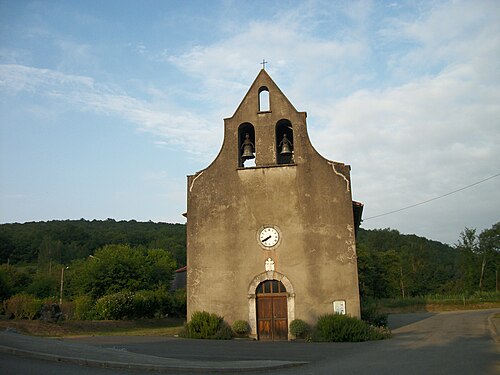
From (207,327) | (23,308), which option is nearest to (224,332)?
(207,327)

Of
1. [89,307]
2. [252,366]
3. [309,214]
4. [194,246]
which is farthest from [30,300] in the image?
[252,366]

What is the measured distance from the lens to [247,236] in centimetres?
1930

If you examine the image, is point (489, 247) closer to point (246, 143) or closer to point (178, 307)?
point (178, 307)

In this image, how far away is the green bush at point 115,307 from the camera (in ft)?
90.3

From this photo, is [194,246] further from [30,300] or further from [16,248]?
[16,248]

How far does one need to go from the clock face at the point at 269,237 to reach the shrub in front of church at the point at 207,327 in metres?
3.65

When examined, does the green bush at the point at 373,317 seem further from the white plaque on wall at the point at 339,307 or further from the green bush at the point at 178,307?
the green bush at the point at 178,307

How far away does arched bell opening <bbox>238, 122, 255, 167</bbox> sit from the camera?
805 inches

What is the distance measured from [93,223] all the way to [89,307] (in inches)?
3419

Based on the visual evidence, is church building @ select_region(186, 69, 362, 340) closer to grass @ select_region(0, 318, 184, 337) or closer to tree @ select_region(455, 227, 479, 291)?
grass @ select_region(0, 318, 184, 337)

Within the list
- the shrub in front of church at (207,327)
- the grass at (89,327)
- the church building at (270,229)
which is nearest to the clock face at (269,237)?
the church building at (270,229)

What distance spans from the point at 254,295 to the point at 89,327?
32.9 ft

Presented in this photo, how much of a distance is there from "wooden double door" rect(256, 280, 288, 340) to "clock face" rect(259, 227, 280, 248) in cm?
159

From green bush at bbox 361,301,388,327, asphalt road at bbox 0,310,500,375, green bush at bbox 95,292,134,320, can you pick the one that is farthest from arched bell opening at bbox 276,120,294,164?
green bush at bbox 95,292,134,320
